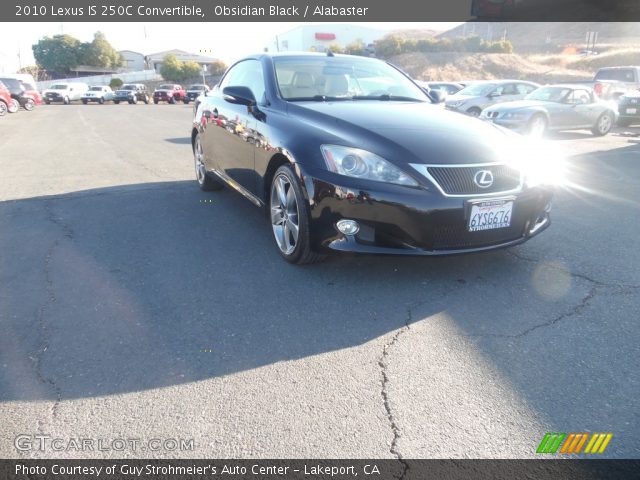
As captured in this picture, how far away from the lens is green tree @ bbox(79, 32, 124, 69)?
82562mm

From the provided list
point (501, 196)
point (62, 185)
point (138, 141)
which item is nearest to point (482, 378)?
point (501, 196)

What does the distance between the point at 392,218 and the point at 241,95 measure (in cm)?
204

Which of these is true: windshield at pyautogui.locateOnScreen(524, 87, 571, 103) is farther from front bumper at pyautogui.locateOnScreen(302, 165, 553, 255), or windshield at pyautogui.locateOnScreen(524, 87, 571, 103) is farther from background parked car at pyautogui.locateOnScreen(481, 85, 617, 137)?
front bumper at pyautogui.locateOnScreen(302, 165, 553, 255)

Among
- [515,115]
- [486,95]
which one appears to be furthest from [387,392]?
[486,95]

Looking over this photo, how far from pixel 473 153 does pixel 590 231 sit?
2.06 m

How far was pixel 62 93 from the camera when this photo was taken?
3903 cm

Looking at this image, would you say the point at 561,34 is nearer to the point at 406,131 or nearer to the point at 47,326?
the point at 406,131

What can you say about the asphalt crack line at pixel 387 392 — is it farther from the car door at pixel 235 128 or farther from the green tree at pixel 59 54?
the green tree at pixel 59 54

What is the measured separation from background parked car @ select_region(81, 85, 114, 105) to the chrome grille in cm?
4159

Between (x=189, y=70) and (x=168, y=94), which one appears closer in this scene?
(x=168, y=94)

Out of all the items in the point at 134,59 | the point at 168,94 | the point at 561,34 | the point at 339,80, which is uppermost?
the point at 561,34

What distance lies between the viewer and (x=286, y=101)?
417 centimetres

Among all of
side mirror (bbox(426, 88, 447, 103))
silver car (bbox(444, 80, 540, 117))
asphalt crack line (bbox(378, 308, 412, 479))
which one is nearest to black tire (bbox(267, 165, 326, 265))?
asphalt crack line (bbox(378, 308, 412, 479))

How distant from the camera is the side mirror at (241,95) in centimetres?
434
